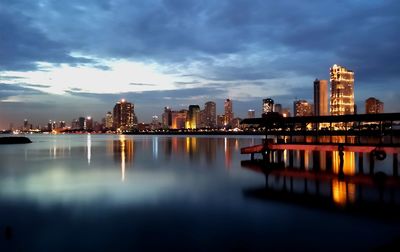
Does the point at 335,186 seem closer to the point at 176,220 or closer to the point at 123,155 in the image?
the point at 176,220

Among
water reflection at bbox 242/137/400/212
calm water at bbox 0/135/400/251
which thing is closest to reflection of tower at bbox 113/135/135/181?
calm water at bbox 0/135/400/251

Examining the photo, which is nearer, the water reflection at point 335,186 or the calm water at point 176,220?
A: the calm water at point 176,220

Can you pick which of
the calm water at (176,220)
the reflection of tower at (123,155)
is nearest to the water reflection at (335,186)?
the calm water at (176,220)

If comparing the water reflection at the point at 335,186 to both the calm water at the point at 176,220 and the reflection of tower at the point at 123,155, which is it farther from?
the reflection of tower at the point at 123,155

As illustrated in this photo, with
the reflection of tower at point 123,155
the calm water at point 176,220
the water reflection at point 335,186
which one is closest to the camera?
the calm water at point 176,220

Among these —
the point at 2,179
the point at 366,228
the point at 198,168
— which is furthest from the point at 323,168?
the point at 2,179

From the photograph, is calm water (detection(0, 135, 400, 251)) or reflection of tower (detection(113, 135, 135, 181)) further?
reflection of tower (detection(113, 135, 135, 181))

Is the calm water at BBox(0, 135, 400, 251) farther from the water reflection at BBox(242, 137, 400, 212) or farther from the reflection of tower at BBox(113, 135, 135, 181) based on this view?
the reflection of tower at BBox(113, 135, 135, 181)

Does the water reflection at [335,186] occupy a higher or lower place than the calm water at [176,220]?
higher

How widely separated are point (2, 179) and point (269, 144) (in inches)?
1214

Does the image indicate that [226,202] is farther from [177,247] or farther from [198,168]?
[198,168]

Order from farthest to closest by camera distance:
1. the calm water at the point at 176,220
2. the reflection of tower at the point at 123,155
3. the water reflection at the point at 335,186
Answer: the reflection of tower at the point at 123,155
the water reflection at the point at 335,186
the calm water at the point at 176,220

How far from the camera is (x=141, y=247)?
1659 centimetres

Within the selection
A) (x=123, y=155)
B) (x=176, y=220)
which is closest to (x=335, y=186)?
(x=176, y=220)
